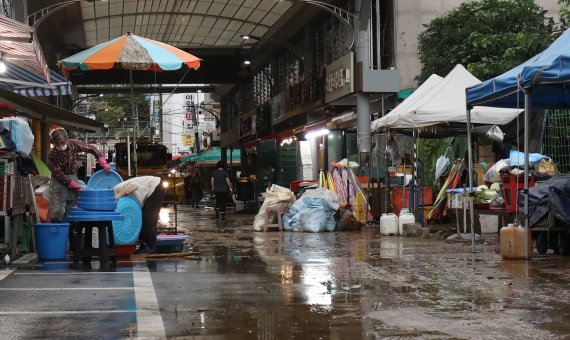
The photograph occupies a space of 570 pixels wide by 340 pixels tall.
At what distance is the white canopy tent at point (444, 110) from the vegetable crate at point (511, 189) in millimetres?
2783

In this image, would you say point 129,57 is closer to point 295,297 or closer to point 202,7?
point 295,297

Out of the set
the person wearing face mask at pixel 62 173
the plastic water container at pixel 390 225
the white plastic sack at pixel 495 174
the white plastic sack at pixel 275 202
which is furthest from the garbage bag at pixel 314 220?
the person wearing face mask at pixel 62 173

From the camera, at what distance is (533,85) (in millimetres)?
10875

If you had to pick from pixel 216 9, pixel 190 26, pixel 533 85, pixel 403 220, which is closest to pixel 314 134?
pixel 216 9

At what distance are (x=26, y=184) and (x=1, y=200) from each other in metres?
0.96

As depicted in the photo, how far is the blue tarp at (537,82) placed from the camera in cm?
1066

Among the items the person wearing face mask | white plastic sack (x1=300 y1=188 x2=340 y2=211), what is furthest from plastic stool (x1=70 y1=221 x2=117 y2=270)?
white plastic sack (x1=300 y1=188 x2=340 y2=211)

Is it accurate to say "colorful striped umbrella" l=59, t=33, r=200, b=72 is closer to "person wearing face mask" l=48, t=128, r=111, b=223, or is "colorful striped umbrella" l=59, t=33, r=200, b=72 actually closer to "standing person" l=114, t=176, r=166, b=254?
"person wearing face mask" l=48, t=128, r=111, b=223

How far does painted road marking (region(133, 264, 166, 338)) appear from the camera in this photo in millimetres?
6215

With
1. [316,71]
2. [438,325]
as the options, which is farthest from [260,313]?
[316,71]

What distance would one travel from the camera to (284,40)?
38812 millimetres

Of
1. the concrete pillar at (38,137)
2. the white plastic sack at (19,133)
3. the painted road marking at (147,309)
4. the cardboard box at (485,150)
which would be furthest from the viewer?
the concrete pillar at (38,137)

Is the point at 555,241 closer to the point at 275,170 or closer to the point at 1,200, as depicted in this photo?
the point at 1,200

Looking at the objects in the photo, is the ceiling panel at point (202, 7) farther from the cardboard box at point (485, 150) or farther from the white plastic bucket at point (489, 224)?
the white plastic bucket at point (489, 224)
